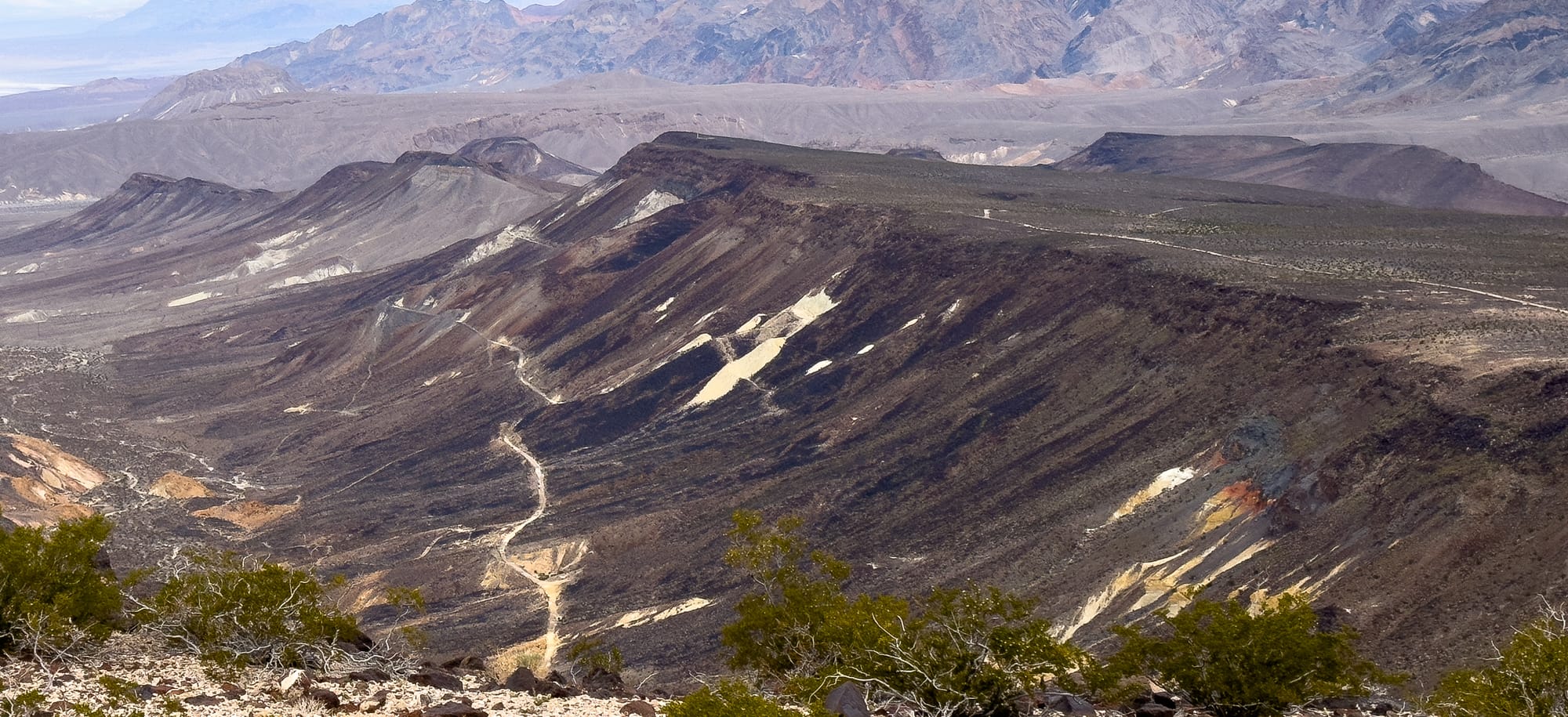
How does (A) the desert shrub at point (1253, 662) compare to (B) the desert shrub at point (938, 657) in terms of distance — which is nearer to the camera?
(B) the desert shrub at point (938, 657)

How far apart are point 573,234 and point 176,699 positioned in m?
94.9

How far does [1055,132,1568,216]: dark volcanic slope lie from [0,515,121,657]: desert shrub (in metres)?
137

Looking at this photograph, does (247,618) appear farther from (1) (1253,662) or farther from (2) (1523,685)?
(2) (1523,685)

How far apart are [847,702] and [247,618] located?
10491mm

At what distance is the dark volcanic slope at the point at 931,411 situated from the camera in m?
37.1

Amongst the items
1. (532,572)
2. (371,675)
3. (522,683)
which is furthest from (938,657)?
(532,572)

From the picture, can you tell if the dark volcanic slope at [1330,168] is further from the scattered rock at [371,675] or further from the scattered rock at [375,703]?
the scattered rock at [375,703]

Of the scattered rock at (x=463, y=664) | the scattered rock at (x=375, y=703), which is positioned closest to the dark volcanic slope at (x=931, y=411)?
the scattered rock at (x=463, y=664)

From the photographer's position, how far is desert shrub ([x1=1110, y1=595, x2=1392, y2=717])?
2177 cm

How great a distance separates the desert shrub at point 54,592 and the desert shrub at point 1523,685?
20903mm

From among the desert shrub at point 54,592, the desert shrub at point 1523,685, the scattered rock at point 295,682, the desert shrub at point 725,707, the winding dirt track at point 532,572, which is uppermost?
the desert shrub at point 54,592

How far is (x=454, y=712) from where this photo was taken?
20.7 metres

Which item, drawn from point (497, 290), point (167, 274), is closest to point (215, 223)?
point (167, 274)

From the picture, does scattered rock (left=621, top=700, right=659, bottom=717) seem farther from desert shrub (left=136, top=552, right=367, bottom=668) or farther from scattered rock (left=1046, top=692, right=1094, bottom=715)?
scattered rock (left=1046, top=692, right=1094, bottom=715)
